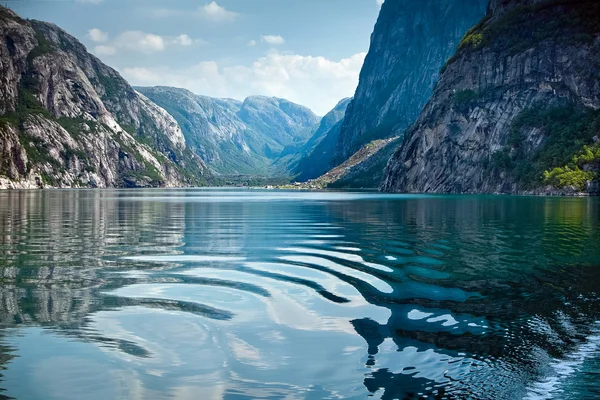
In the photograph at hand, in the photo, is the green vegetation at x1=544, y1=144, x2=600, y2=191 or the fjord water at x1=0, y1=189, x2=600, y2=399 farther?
the green vegetation at x1=544, y1=144, x2=600, y2=191

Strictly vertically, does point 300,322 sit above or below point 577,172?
below

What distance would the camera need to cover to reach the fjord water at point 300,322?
1293 centimetres

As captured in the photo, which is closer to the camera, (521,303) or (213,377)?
(213,377)

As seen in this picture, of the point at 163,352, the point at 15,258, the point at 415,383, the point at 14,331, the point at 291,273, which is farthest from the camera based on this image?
the point at 15,258

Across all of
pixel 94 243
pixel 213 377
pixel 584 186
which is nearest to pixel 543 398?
pixel 213 377

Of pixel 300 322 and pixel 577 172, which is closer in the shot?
pixel 300 322

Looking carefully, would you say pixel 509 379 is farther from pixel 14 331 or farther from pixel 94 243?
pixel 94 243

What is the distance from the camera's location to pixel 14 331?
664 inches

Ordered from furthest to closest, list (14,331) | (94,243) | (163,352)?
(94,243) < (14,331) < (163,352)

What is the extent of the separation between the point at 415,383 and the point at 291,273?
1562 cm

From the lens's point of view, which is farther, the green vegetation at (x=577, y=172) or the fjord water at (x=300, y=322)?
the green vegetation at (x=577, y=172)

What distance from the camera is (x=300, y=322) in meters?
18.6

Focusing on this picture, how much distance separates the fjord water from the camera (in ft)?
42.4

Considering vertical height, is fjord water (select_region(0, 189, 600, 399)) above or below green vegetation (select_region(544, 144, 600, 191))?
below
